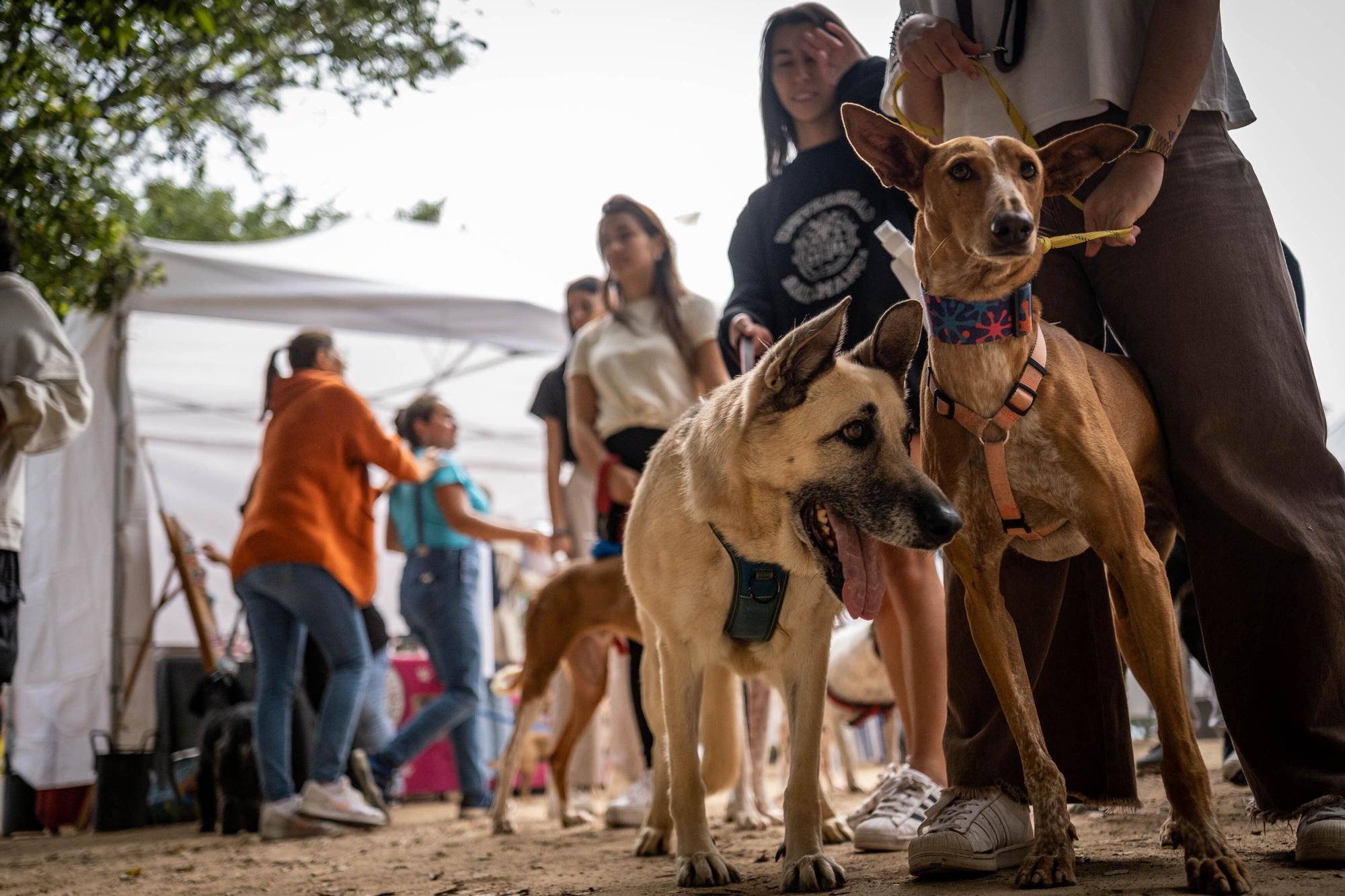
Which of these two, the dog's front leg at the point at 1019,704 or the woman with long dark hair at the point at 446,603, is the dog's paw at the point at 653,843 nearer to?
Answer: the dog's front leg at the point at 1019,704

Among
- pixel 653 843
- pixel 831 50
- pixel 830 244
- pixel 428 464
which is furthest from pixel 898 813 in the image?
pixel 428 464

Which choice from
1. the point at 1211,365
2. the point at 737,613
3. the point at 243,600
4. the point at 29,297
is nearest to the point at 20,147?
the point at 29,297

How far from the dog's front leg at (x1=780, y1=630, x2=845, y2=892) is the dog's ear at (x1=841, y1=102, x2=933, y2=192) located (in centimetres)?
109

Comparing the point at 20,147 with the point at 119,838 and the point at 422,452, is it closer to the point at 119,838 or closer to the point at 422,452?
the point at 422,452

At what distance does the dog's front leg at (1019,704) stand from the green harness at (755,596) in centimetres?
50

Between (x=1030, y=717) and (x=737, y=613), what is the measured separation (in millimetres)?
758

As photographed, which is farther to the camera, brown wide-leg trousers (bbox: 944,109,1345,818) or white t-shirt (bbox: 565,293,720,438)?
white t-shirt (bbox: 565,293,720,438)

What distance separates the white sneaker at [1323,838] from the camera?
184 centimetres

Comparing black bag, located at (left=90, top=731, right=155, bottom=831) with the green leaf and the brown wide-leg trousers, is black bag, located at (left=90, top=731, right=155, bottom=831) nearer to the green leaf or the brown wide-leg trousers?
the green leaf

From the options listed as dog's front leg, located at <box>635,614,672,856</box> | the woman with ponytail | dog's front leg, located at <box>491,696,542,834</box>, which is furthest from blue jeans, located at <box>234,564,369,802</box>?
dog's front leg, located at <box>635,614,672,856</box>

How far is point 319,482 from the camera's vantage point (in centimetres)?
489

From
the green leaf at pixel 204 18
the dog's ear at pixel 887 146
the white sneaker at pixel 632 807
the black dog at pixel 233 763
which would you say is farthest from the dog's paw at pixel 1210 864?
the black dog at pixel 233 763

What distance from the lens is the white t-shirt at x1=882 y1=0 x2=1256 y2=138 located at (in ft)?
7.28

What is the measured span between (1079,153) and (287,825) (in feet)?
13.9
